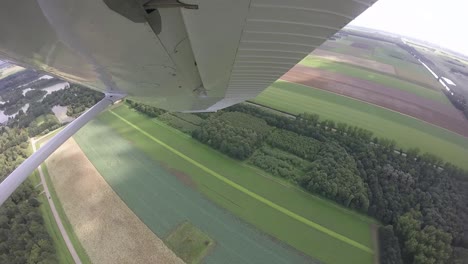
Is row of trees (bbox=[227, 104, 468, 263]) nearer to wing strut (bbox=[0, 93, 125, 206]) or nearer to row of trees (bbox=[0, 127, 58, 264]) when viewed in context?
wing strut (bbox=[0, 93, 125, 206])

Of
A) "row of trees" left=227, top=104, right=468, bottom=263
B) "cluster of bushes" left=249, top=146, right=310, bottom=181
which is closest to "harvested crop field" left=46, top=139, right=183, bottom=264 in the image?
"cluster of bushes" left=249, top=146, right=310, bottom=181

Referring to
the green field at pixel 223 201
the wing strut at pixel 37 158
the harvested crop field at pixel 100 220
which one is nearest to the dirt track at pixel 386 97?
the green field at pixel 223 201

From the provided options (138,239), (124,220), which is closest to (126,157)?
(124,220)

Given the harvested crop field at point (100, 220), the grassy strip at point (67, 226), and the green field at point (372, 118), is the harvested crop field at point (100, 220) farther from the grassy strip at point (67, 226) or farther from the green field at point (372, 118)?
the green field at point (372, 118)

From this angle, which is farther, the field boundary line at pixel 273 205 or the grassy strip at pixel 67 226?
the field boundary line at pixel 273 205

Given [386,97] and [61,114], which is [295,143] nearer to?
[386,97]

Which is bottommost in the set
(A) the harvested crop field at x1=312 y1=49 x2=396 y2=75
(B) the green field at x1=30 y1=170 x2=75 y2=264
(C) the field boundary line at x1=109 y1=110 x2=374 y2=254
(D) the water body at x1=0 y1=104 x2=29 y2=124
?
(B) the green field at x1=30 y1=170 x2=75 y2=264

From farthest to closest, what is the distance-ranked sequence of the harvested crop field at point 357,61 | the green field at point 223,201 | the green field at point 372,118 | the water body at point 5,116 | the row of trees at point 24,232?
the harvested crop field at point 357,61 → the water body at point 5,116 → the green field at point 372,118 → the green field at point 223,201 → the row of trees at point 24,232
